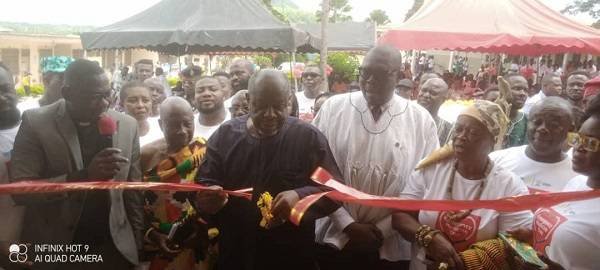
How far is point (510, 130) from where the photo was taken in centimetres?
512

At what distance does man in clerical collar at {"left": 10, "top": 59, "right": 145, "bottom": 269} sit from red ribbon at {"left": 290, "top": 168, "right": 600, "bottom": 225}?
1.02 m

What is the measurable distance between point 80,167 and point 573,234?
2.39 metres

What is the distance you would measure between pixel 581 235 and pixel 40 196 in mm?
2612

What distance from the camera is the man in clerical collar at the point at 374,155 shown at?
3031mm

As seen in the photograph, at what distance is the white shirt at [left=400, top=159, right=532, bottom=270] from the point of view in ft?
8.46

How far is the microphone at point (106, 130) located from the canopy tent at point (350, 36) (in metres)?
17.8

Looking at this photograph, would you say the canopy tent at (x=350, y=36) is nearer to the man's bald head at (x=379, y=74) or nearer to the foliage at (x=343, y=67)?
the foliage at (x=343, y=67)

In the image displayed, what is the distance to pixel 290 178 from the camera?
2.63 meters

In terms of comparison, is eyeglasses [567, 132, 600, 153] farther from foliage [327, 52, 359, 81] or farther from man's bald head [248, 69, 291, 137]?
foliage [327, 52, 359, 81]

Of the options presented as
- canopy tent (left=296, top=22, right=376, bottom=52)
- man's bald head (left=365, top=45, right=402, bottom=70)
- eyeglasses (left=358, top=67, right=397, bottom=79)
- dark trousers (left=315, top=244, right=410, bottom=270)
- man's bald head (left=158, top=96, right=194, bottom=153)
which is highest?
canopy tent (left=296, top=22, right=376, bottom=52)

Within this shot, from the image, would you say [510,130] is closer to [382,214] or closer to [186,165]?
[382,214]

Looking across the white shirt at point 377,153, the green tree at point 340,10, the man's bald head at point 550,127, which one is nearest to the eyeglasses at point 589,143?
the man's bald head at point 550,127

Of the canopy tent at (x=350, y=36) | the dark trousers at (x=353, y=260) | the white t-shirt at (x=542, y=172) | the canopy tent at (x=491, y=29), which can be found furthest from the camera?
the canopy tent at (x=350, y=36)

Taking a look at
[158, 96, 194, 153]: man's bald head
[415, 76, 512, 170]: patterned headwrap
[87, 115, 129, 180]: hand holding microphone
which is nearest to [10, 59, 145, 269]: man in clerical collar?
[87, 115, 129, 180]: hand holding microphone
